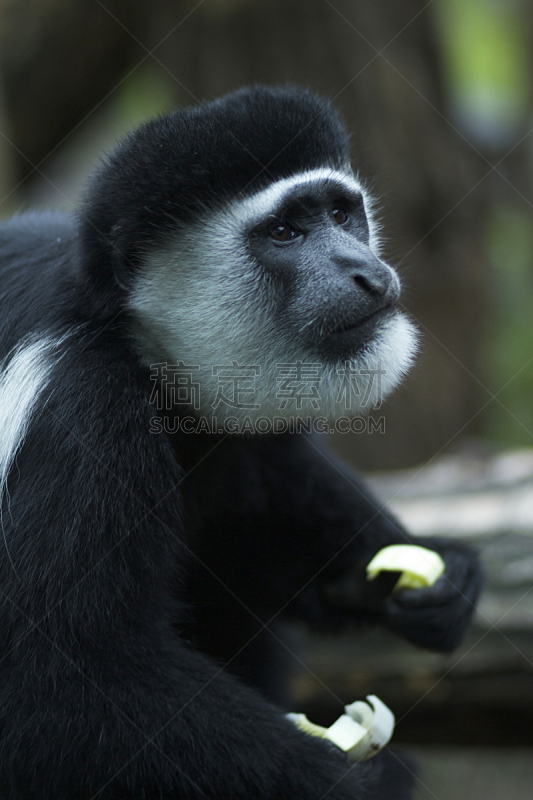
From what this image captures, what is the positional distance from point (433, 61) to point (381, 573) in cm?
367

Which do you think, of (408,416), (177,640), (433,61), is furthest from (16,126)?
(177,640)

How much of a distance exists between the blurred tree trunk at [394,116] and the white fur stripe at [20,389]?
317 cm

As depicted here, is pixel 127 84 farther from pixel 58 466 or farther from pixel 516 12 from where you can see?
pixel 58 466

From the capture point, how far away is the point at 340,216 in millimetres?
2320

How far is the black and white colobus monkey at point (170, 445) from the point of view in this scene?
183cm

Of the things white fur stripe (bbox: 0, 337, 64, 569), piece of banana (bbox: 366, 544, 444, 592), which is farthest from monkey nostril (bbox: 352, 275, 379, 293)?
piece of banana (bbox: 366, 544, 444, 592)

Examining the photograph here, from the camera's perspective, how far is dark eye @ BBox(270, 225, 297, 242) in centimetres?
222

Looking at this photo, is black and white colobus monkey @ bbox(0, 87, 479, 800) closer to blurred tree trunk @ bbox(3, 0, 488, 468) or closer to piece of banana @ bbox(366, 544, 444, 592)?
piece of banana @ bbox(366, 544, 444, 592)

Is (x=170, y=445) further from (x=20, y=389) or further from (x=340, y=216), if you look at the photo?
(x=340, y=216)

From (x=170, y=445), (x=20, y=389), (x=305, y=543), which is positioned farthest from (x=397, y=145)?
(x=20, y=389)

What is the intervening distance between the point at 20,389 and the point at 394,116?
12.1ft

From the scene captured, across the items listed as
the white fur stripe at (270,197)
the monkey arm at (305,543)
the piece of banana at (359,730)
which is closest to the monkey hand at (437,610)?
the monkey arm at (305,543)

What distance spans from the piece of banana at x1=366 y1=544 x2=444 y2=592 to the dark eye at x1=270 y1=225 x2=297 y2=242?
1060 mm

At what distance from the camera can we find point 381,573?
2715 millimetres
